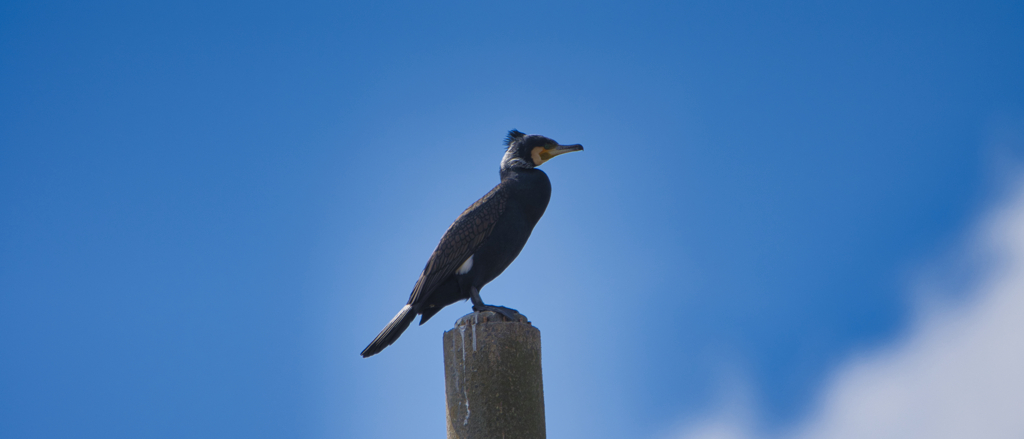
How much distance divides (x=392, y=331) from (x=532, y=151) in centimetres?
200

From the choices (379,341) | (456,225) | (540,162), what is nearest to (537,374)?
(379,341)

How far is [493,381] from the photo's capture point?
4.00 meters

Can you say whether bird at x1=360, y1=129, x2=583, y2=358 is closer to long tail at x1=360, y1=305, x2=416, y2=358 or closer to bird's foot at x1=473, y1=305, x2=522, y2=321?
long tail at x1=360, y1=305, x2=416, y2=358

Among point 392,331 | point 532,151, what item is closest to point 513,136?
point 532,151

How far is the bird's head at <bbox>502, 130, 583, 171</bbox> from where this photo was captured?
6508mm

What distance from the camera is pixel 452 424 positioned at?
4066mm

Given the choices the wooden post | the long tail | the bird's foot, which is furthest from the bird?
the wooden post

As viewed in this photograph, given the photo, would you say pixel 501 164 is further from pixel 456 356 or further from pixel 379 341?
pixel 456 356

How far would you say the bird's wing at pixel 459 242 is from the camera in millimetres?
5754

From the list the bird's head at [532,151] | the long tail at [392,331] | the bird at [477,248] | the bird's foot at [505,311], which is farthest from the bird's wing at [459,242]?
the bird's head at [532,151]

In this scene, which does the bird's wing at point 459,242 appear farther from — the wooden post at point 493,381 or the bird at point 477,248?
the wooden post at point 493,381

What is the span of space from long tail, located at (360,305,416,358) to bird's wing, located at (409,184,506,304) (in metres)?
0.12

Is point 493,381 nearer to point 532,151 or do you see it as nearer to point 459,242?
point 459,242

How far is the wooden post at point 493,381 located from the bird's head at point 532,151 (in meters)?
2.47
